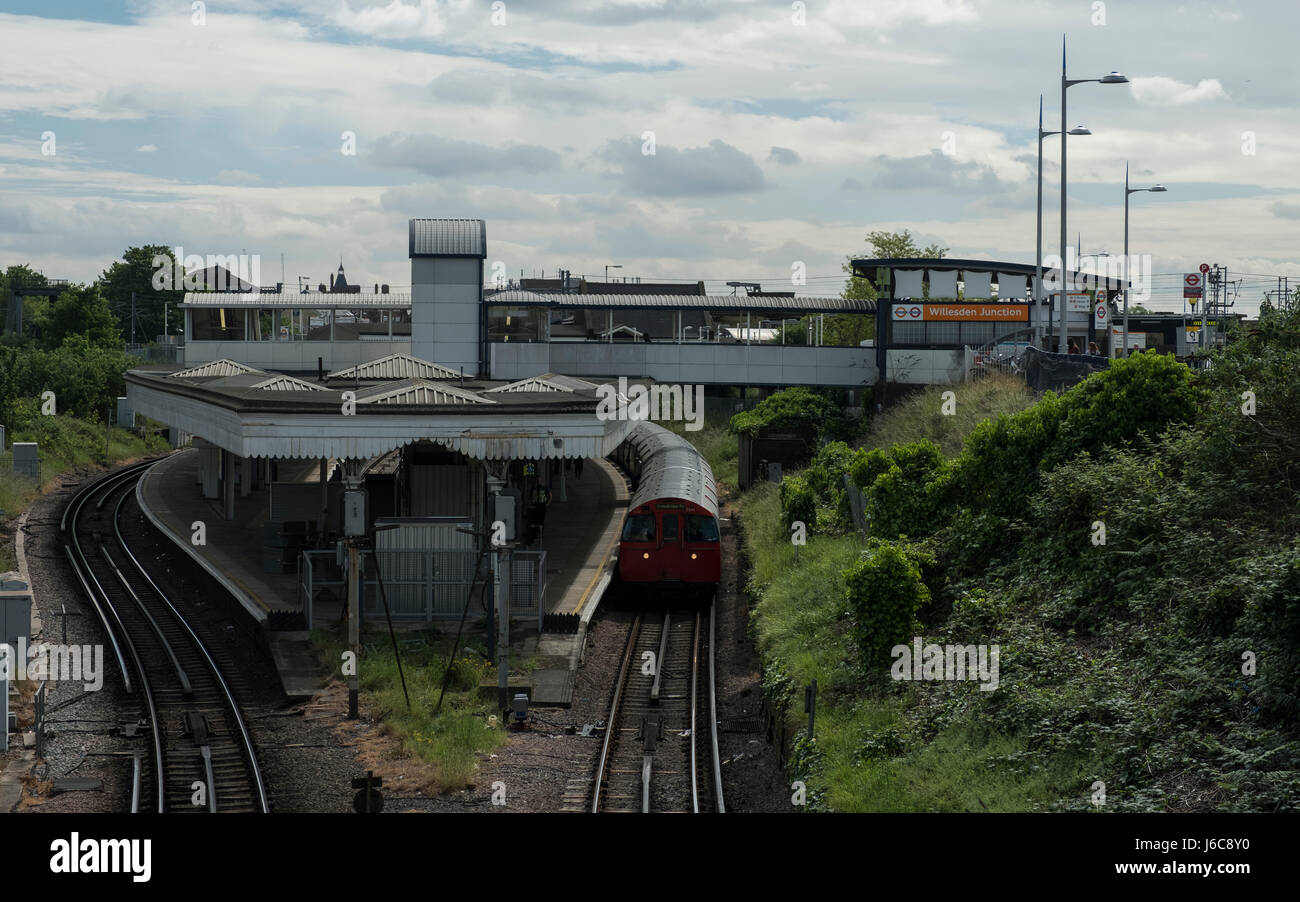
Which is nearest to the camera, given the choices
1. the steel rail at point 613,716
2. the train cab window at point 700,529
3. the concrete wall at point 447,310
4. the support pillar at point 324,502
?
the steel rail at point 613,716

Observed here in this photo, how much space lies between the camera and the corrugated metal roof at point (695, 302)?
4131 centimetres

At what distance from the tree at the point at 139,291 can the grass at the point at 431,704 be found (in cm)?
9785

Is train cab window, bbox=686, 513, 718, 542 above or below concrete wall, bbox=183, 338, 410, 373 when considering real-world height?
below

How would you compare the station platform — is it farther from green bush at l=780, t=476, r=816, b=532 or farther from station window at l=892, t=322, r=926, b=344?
station window at l=892, t=322, r=926, b=344

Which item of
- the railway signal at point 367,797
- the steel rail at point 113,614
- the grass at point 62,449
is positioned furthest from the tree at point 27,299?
the railway signal at point 367,797

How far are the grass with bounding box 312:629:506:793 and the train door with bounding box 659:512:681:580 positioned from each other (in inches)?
226

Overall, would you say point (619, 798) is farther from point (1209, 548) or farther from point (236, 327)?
point (236, 327)

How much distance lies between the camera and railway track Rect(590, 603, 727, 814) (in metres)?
14.5

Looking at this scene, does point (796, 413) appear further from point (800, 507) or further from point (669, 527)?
point (669, 527)

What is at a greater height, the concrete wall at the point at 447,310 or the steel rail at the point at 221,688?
the concrete wall at the point at 447,310

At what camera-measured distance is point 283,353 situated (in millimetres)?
46188

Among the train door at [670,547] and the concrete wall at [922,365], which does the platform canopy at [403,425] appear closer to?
the train door at [670,547]

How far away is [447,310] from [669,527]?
1847 cm

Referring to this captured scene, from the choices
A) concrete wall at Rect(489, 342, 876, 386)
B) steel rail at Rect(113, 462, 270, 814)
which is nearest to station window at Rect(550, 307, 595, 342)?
concrete wall at Rect(489, 342, 876, 386)
